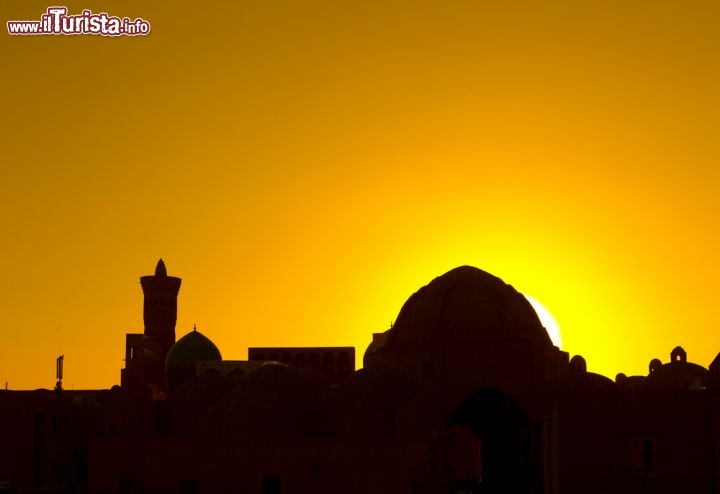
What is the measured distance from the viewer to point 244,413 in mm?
42156

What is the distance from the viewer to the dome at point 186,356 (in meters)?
64.8

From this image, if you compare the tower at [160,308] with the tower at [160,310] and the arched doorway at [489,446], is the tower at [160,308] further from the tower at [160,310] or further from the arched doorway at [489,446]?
the arched doorway at [489,446]

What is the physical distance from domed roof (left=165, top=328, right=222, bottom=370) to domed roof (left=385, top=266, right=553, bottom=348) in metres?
20.4

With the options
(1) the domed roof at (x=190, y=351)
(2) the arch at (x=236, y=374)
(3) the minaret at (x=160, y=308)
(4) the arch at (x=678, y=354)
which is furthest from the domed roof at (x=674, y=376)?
(3) the minaret at (x=160, y=308)

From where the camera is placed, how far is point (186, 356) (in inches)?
2566

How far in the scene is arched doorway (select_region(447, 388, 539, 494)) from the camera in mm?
40719

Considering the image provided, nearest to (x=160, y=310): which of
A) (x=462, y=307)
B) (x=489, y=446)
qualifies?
(x=489, y=446)

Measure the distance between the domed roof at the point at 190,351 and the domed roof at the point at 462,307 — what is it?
20.4 m

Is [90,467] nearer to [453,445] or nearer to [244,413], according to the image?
[244,413]

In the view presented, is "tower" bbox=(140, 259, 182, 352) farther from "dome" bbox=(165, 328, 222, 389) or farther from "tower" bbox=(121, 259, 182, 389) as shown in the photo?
"dome" bbox=(165, 328, 222, 389)

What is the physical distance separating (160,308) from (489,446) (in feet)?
90.9

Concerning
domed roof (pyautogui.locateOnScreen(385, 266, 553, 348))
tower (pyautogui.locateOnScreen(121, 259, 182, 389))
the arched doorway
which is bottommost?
the arched doorway

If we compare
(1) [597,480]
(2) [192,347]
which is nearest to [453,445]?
(1) [597,480]

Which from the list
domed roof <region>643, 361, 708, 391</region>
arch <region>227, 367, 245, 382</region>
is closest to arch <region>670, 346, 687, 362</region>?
domed roof <region>643, 361, 708, 391</region>
